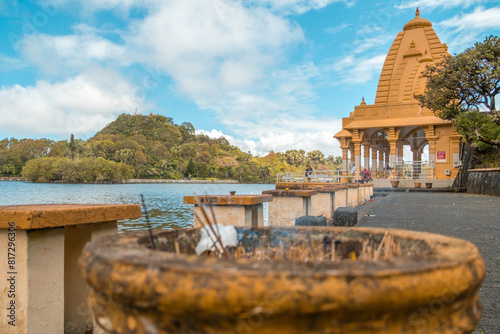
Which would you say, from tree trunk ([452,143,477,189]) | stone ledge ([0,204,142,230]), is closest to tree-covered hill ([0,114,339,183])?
tree trunk ([452,143,477,189])

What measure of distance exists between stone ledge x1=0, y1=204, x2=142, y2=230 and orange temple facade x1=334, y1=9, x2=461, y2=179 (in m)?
25.2

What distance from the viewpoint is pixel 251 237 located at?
62.5 inches

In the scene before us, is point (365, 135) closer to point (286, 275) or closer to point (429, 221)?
point (429, 221)

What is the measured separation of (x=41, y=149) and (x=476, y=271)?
9274 centimetres

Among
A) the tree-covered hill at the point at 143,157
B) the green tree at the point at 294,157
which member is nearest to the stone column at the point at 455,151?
the tree-covered hill at the point at 143,157

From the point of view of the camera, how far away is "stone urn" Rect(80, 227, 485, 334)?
81 centimetres

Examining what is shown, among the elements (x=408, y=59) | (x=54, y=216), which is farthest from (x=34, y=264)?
(x=408, y=59)

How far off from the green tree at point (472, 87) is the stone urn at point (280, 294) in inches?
664

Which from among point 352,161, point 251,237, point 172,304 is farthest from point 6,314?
point 352,161

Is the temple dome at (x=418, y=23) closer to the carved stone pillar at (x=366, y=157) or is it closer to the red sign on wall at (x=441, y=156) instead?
the carved stone pillar at (x=366, y=157)

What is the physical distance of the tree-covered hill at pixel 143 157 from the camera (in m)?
70.9

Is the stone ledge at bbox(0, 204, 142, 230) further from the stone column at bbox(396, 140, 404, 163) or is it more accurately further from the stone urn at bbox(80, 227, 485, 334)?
the stone column at bbox(396, 140, 404, 163)

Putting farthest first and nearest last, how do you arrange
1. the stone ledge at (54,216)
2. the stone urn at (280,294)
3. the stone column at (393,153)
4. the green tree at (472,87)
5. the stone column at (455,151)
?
the stone column at (393,153) → the stone column at (455,151) → the green tree at (472,87) → the stone ledge at (54,216) → the stone urn at (280,294)

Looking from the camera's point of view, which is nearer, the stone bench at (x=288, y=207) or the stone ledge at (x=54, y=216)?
the stone ledge at (x=54, y=216)
